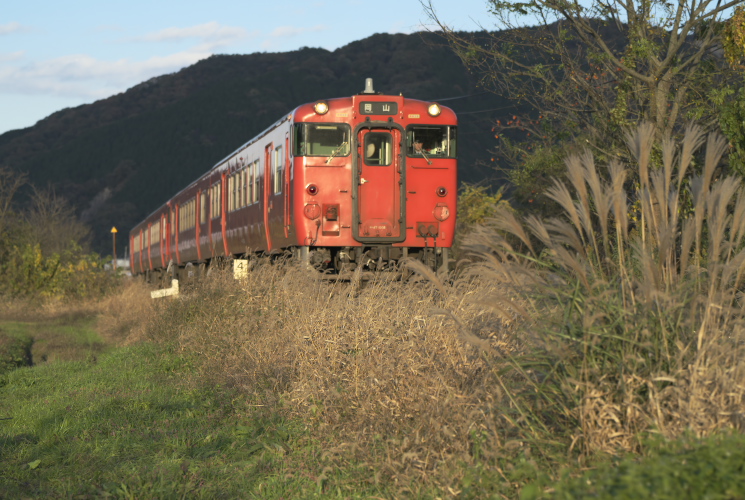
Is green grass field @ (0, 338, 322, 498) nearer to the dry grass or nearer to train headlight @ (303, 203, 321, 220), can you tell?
train headlight @ (303, 203, 321, 220)

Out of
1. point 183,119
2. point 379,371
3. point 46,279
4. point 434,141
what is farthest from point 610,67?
point 183,119

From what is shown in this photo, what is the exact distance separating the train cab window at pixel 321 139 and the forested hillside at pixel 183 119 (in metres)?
65.8

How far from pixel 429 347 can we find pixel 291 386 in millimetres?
1630

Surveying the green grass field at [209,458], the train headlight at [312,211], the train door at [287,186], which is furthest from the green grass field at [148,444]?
the train door at [287,186]

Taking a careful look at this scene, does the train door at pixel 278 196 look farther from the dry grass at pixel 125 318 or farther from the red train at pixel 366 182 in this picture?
the dry grass at pixel 125 318

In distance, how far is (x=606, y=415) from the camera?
13.3ft

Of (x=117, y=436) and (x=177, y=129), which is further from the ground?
(x=177, y=129)

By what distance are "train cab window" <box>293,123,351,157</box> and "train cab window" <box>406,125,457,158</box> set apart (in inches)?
41.5

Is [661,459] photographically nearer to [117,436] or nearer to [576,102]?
[117,436]

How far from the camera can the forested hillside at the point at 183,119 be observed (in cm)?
9050

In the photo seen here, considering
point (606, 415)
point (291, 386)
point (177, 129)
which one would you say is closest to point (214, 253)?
point (291, 386)

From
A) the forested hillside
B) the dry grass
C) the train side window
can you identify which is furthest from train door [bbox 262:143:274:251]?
the forested hillside

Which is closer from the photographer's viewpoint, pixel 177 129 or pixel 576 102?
pixel 576 102

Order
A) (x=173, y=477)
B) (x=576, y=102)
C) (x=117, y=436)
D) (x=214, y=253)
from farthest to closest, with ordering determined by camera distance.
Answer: (x=214, y=253), (x=576, y=102), (x=117, y=436), (x=173, y=477)
